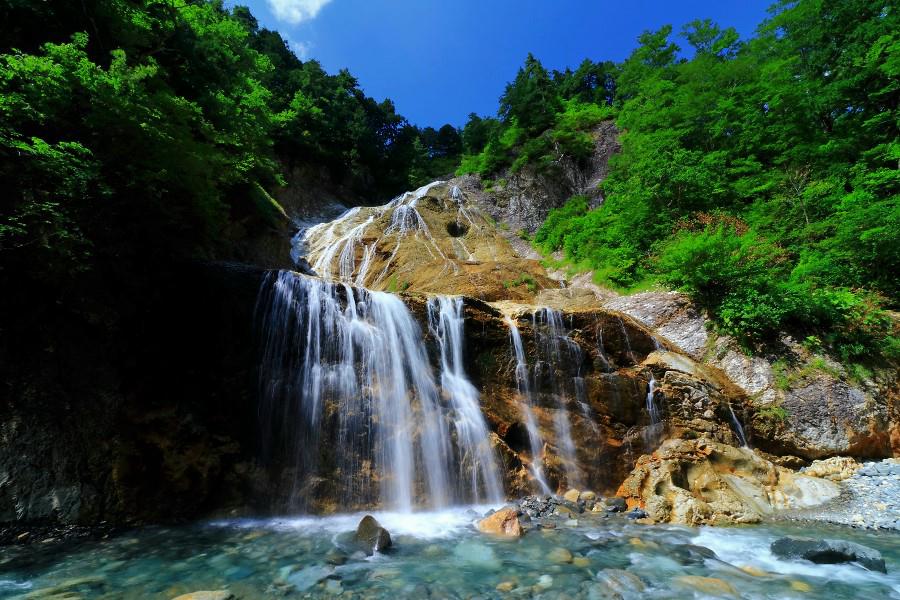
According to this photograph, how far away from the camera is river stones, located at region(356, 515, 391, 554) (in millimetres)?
4695

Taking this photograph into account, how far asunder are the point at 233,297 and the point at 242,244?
7477 mm

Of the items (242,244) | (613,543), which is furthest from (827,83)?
(242,244)

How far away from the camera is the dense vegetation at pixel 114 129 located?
4.66 m

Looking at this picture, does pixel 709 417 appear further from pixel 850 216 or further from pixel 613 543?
pixel 850 216

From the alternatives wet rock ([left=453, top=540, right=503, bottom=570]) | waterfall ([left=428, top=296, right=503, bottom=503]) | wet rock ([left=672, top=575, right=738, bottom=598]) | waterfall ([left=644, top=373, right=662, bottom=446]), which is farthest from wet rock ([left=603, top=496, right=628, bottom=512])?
wet rock ([left=453, top=540, right=503, bottom=570])

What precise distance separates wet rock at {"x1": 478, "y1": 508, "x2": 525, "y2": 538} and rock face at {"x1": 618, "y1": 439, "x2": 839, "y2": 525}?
231 cm

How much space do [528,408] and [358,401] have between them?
3.54m

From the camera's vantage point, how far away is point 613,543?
16.4ft

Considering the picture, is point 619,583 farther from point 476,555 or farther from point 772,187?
point 772,187

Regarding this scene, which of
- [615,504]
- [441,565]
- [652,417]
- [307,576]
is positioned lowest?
[615,504]

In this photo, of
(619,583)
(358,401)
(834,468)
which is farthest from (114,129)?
(834,468)

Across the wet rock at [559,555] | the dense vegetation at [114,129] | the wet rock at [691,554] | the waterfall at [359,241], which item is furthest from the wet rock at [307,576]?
the waterfall at [359,241]

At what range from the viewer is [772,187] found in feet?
43.4

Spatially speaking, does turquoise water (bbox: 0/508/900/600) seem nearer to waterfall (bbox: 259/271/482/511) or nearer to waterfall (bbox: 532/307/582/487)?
waterfall (bbox: 259/271/482/511)
